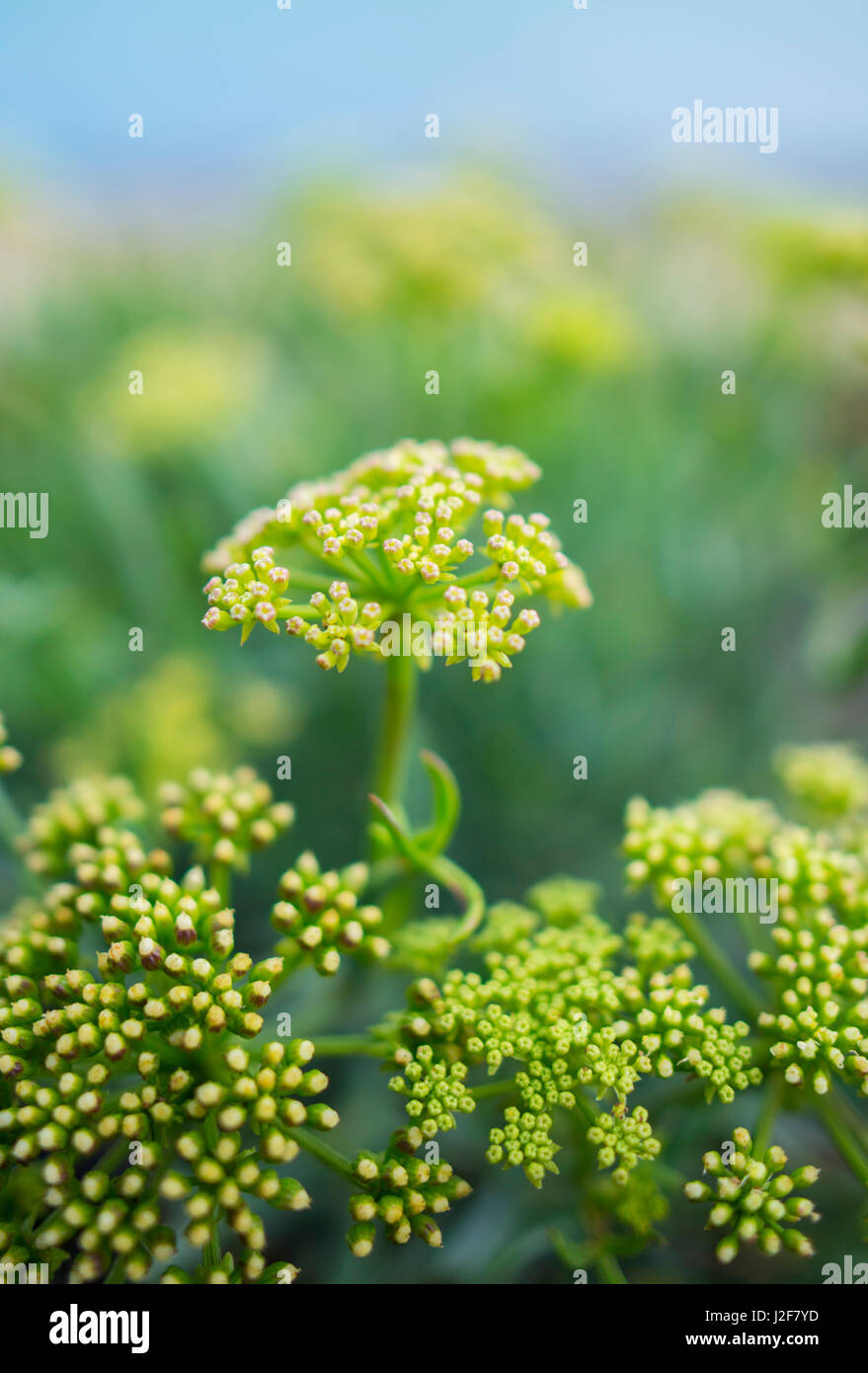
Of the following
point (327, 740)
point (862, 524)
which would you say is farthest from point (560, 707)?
point (862, 524)

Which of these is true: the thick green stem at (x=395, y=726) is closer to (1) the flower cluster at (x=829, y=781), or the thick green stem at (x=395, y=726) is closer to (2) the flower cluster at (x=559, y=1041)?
(2) the flower cluster at (x=559, y=1041)

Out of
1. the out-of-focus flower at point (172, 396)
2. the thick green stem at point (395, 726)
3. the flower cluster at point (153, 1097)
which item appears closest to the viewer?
the flower cluster at point (153, 1097)

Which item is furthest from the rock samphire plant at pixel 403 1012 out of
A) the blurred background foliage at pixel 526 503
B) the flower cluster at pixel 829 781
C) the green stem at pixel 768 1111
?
the blurred background foliage at pixel 526 503

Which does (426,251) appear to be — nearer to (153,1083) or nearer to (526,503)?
(526,503)

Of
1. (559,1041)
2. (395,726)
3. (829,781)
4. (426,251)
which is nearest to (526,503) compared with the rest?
(426,251)

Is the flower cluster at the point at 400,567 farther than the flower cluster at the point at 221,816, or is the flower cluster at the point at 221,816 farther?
the flower cluster at the point at 221,816

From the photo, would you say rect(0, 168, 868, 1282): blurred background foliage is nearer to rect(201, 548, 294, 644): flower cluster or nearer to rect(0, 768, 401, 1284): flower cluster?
rect(0, 768, 401, 1284): flower cluster

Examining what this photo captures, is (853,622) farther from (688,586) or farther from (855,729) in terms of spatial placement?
(855,729)
